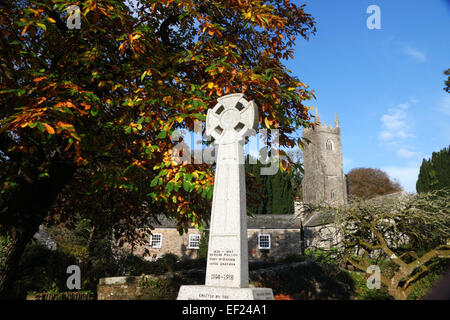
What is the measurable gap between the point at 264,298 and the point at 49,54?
8457 millimetres

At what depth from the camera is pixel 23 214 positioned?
779cm

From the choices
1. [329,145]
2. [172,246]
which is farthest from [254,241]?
[329,145]

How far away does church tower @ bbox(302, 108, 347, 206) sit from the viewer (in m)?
67.6

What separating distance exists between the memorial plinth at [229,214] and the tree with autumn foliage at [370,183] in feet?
190

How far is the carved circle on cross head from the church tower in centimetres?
6247

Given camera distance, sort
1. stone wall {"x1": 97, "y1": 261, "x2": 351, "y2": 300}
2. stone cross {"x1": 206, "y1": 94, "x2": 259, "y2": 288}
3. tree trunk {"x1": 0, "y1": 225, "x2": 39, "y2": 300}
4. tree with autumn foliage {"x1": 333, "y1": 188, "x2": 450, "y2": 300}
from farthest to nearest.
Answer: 1. stone wall {"x1": 97, "y1": 261, "x2": 351, "y2": 300}
2. tree with autumn foliage {"x1": 333, "y1": 188, "x2": 450, "y2": 300}
3. tree trunk {"x1": 0, "y1": 225, "x2": 39, "y2": 300}
4. stone cross {"x1": 206, "y1": 94, "x2": 259, "y2": 288}

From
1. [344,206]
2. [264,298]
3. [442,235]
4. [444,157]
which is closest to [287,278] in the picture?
[344,206]

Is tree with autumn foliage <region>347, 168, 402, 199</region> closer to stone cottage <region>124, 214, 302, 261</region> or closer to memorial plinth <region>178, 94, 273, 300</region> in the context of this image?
stone cottage <region>124, 214, 302, 261</region>

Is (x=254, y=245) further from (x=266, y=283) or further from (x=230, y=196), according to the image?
(x=230, y=196)

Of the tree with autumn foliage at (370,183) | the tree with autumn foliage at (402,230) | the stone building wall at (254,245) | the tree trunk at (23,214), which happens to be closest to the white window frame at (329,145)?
the tree with autumn foliage at (370,183)

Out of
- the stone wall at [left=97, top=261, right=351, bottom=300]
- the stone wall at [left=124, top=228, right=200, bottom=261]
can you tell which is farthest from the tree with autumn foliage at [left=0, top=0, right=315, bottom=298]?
the stone wall at [left=124, top=228, right=200, bottom=261]

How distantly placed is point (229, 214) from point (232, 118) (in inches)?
81.6

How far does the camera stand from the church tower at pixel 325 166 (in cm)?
6756

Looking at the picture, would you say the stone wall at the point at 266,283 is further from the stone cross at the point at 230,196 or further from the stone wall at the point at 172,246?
the stone wall at the point at 172,246
